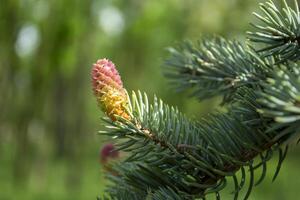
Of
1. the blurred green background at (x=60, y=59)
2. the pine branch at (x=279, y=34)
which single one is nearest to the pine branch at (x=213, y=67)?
the pine branch at (x=279, y=34)

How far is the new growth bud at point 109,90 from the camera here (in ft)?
1.55

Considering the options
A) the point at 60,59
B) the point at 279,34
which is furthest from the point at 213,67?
the point at 60,59

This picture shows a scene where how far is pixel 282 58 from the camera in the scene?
20.3 inches

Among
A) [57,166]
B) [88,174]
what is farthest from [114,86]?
[57,166]

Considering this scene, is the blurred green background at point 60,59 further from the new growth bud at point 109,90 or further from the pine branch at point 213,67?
the new growth bud at point 109,90

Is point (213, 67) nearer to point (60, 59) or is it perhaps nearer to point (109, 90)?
point (109, 90)

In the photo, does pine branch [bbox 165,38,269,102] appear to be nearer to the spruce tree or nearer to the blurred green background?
the spruce tree

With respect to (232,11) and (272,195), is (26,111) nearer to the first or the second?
(272,195)

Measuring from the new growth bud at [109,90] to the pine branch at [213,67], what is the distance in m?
0.16

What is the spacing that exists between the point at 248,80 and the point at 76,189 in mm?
5635

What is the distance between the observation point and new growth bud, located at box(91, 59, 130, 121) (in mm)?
472

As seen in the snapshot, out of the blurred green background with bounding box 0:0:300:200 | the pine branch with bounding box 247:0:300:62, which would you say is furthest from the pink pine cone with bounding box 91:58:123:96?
the blurred green background with bounding box 0:0:300:200

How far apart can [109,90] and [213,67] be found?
0.86 feet

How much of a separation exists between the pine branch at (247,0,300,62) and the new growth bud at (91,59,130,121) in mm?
141
